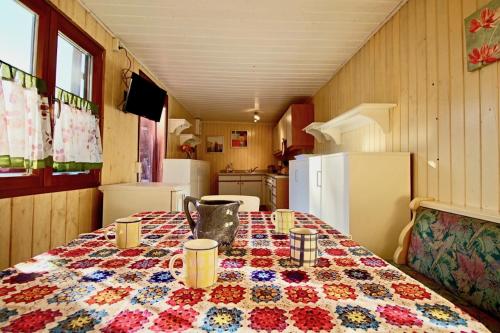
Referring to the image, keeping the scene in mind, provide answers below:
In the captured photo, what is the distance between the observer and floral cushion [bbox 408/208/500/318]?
1.06m

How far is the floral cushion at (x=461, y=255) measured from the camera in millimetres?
1061

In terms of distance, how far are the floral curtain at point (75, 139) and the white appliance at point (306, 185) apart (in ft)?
6.59

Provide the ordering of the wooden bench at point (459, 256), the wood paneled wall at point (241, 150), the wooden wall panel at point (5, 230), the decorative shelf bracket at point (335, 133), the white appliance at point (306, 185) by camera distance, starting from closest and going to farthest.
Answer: the wooden bench at point (459, 256)
the wooden wall panel at point (5, 230)
the white appliance at point (306, 185)
the decorative shelf bracket at point (335, 133)
the wood paneled wall at point (241, 150)

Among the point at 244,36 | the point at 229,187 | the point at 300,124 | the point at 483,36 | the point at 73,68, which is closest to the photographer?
the point at 483,36

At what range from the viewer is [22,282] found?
648 mm

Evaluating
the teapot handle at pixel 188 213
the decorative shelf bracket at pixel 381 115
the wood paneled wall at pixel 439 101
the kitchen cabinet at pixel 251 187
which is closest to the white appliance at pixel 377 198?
the wood paneled wall at pixel 439 101

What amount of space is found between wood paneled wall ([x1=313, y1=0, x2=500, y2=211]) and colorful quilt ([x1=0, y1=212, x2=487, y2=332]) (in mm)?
998

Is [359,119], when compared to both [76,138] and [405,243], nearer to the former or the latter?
[405,243]

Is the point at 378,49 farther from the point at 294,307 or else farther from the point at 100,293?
the point at 100,293


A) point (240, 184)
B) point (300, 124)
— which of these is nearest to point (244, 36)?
point (300, 124)

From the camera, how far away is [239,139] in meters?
6.71

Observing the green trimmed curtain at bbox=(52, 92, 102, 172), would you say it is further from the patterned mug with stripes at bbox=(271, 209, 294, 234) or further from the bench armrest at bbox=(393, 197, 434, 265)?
the bench armrest at bbox=(393, 197, 434, 265)

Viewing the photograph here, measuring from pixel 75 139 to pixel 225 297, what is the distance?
185 centimetres

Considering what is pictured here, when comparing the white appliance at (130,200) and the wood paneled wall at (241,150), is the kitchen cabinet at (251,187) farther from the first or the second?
the white appliance at (130,200)
